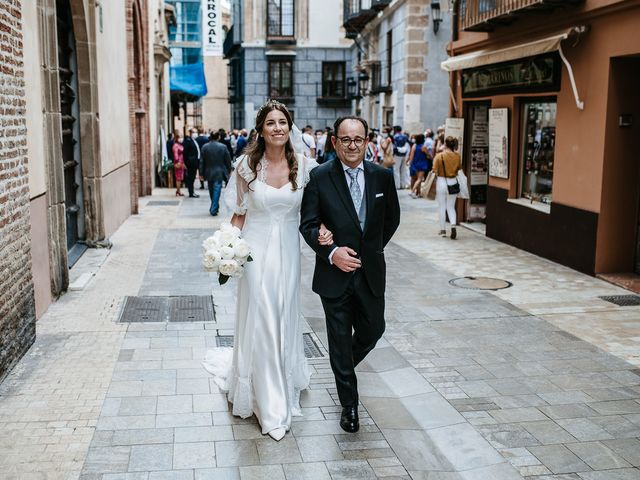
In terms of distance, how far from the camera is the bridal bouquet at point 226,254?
5262 millimetres

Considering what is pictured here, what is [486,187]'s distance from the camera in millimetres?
15758

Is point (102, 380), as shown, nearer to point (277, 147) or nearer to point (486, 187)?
point (277, 147)

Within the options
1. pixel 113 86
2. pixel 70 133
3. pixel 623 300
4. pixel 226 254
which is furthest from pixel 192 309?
pixel 113 86

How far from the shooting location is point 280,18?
43.3 m

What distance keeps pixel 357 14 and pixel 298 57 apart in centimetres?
1205

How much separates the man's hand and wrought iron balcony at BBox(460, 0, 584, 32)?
24.1 ft

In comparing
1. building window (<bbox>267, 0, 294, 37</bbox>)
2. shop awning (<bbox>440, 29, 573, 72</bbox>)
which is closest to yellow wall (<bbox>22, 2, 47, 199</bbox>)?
shop awning (<bbox>440, 29, 573, 72</bbox>)

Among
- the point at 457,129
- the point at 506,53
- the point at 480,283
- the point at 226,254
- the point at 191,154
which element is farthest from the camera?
the point at 191,154

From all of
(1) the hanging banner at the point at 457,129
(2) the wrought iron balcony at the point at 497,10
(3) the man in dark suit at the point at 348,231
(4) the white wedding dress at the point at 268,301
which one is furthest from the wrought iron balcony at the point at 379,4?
(3) the man in dark suit at the point at 348,231

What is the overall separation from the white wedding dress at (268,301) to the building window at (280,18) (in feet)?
129

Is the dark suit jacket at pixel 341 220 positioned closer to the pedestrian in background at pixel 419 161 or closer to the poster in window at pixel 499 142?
the poster in window at pixel 499 142

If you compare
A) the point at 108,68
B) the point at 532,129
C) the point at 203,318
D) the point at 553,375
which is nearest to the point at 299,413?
the point at 553,375

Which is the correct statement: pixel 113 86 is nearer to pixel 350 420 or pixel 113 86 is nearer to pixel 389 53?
pixel 350 420

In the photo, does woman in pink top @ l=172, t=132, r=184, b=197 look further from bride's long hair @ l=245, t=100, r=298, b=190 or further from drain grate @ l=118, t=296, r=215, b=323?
bride's long hair @ l=245, t=100, r=298, b=190
